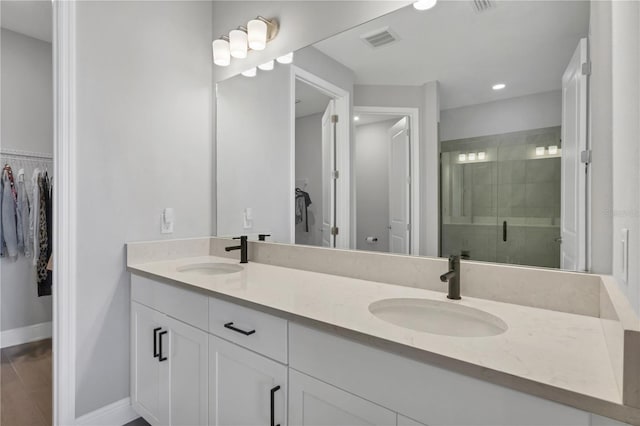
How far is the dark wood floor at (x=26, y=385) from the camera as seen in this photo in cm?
182

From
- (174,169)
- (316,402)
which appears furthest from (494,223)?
(174,169)

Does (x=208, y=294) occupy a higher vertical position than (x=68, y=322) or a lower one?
higher

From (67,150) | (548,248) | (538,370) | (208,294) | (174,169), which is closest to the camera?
(538,370)

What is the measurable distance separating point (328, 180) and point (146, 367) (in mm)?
1328

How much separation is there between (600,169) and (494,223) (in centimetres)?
34

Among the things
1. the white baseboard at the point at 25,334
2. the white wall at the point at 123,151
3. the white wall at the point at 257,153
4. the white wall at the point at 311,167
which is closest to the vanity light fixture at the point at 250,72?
the white wall at the point at 257,153

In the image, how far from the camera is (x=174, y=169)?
202 cm

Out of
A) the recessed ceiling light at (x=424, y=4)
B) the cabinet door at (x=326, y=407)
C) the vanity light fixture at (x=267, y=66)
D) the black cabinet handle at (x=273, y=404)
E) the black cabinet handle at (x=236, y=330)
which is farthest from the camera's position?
the vanity light fixture at (x=267, y=66)

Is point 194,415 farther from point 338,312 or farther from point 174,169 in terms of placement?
point 174,169

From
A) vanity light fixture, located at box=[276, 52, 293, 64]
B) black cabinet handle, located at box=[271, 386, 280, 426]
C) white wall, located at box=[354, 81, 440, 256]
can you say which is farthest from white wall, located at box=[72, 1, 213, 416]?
white wall, located at box=[354, 81, 440, 256]

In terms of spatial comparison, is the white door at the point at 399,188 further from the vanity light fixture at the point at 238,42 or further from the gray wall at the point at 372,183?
the vanity light fixture at the point at 238,42

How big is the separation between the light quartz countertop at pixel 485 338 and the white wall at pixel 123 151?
0.50 m

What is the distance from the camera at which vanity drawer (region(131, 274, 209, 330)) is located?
135 centimetres

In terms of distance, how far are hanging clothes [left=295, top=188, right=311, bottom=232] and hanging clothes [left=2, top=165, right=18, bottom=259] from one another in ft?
8.53
